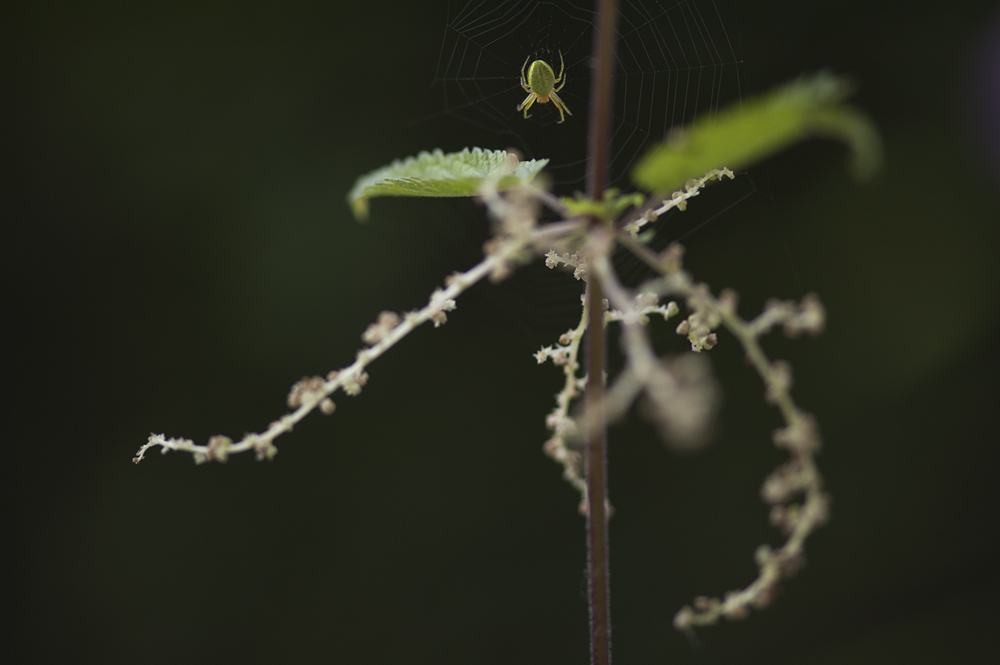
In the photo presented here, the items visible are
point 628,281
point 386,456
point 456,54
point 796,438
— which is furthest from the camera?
point 386,456

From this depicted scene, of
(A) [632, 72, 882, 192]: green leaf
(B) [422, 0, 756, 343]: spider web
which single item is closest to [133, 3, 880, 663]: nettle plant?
(A) [632, 72, 882, 192]: green leaf

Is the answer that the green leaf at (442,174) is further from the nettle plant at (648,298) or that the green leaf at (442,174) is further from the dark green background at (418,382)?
the dark green background at (418,382)

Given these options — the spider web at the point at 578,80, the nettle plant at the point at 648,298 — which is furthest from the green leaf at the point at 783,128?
the spider web at the point at 578,80

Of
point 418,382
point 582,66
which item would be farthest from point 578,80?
point 418,382

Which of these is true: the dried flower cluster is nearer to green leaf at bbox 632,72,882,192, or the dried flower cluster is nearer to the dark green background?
green leaf at bbox 632,72,882,192

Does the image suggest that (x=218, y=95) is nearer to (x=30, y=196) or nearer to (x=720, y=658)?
(x=30, y=196)

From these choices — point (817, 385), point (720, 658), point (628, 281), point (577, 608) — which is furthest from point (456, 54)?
point (720, 658)
